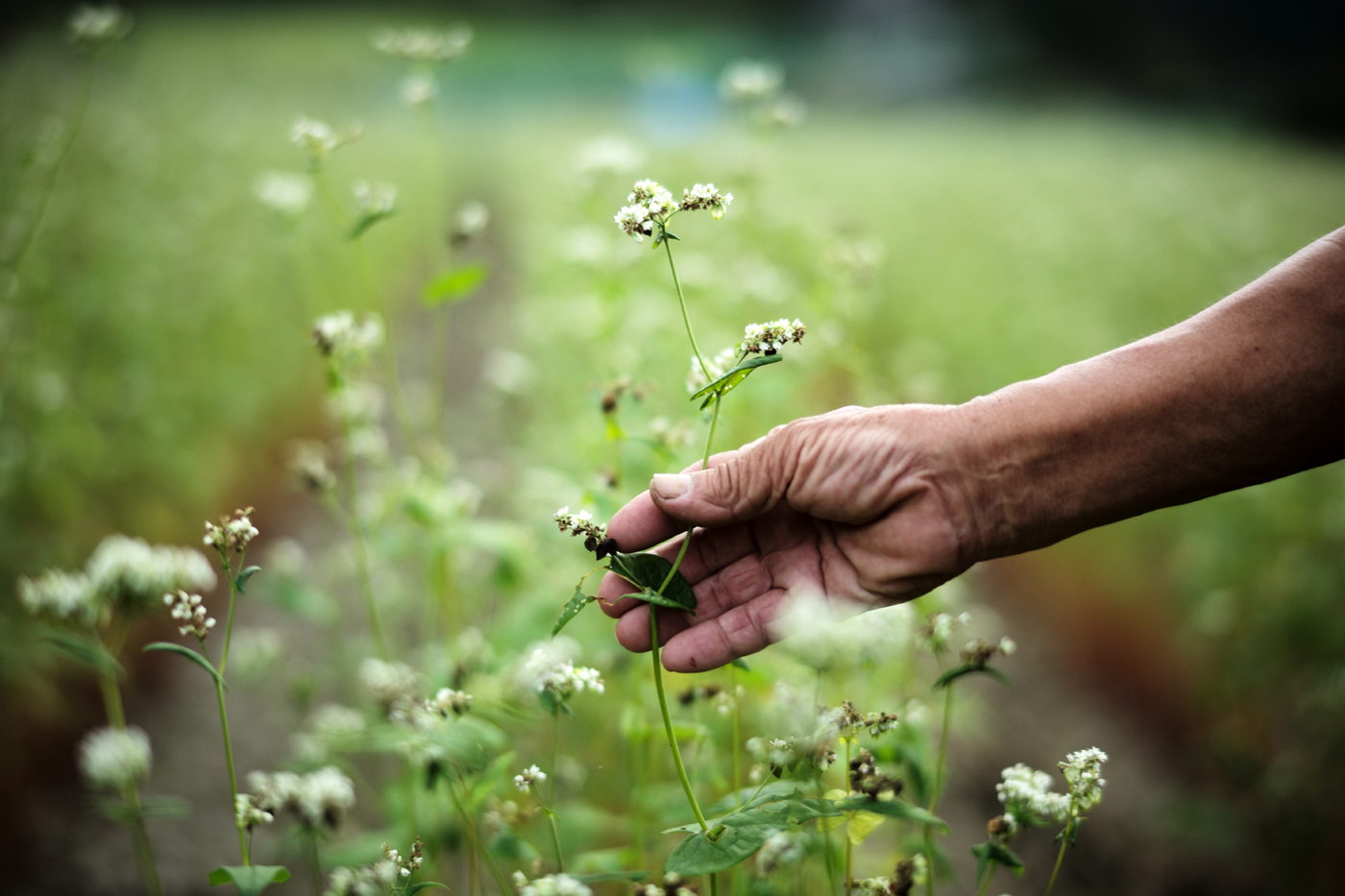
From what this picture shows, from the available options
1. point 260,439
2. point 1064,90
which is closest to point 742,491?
point 260,439

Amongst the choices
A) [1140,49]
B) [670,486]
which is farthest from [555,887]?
[1140,49]

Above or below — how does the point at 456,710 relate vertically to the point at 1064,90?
above

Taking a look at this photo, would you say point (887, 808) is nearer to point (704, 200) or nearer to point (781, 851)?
point (781, 851)

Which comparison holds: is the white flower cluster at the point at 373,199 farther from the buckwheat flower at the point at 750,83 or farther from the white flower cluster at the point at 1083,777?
the white flower cluster at the point at 1083,777

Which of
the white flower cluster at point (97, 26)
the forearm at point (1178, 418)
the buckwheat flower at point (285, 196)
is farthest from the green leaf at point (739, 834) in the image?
the white flower cluster at point (97, 26)

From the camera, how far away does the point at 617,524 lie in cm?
138

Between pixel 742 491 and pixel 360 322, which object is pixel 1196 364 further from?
pixel 360 322

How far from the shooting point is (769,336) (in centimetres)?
113

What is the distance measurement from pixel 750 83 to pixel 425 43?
1.14 metres

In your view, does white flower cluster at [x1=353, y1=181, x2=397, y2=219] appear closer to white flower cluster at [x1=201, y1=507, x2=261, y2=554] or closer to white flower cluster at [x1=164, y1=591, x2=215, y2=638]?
white flower cluster at [x1=201, y1=507, x2=261, y2=554]

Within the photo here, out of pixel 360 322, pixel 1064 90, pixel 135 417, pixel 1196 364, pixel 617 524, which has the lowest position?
pixel 1064 90

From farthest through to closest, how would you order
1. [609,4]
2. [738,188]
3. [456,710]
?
[609,4]
[738,188]
[456,710]

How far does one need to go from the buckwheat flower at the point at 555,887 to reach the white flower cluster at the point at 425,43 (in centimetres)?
203

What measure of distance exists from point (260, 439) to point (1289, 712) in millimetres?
5191
